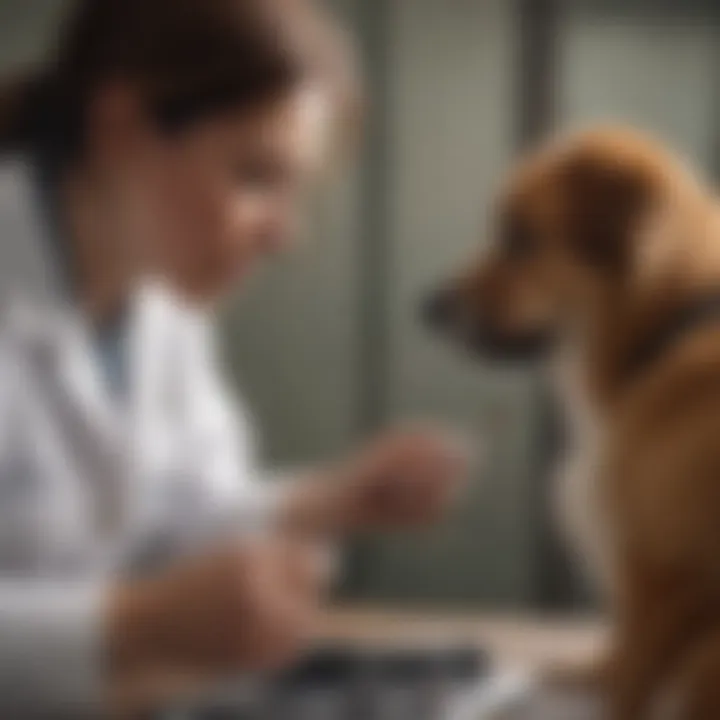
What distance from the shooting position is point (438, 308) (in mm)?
740

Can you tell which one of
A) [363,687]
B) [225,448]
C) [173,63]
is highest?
[173,63]

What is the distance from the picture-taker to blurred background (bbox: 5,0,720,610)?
72cm

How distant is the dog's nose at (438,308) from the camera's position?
738 mm

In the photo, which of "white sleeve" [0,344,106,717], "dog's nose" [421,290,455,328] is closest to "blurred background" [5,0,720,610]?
"dog's nose" [421,290,455,328]

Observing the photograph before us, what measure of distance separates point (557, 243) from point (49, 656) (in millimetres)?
357

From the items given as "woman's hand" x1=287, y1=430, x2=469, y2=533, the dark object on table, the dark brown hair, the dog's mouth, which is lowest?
the dark object on table

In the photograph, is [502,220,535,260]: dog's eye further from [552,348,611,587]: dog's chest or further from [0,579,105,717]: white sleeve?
[0,579,105,717]: white sleeve

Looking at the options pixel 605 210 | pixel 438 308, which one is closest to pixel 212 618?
pixel 438 308

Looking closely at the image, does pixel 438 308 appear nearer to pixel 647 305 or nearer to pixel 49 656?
pixel 647 305

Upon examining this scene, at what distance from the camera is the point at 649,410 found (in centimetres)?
76

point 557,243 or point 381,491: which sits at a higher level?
point 557,243

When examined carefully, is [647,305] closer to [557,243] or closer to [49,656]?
[557,243]

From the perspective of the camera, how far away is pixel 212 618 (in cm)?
70

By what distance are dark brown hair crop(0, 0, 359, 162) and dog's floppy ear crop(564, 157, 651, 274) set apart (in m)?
0.14
